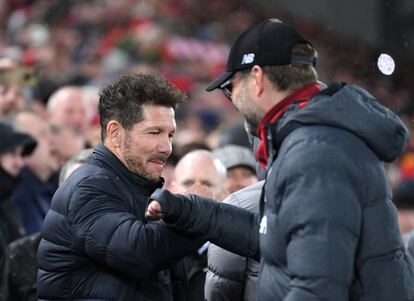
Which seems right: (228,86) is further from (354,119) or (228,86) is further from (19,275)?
(19,275)

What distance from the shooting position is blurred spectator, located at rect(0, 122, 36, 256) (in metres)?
6.22

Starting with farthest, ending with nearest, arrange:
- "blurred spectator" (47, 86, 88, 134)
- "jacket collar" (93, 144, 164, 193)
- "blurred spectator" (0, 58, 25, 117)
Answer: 1. "blurred spectator" (47, 86, 88, 134)
2. "blurred spectator" (0, 58, 25, 117)
3. "jacket collar" (93, 144, 164, 193)

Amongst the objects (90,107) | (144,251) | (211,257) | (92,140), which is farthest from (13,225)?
(90,107)

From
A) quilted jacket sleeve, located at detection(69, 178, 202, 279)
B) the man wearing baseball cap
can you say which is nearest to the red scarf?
the man wearing baseball cap

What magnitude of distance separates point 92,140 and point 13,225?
128 centimetres

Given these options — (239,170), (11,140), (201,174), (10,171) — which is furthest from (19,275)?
(239,170)

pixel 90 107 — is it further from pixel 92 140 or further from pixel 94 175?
pixel 94 175

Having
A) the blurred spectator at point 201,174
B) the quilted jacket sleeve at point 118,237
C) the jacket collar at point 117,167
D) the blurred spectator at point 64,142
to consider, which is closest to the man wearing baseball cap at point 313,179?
the quilted jacket sleeve at point 118,237

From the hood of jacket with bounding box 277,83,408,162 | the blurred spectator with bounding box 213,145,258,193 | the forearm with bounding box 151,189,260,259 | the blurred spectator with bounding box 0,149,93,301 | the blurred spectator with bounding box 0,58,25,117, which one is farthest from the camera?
the blurred spectator with bounding box 0,58,25,117

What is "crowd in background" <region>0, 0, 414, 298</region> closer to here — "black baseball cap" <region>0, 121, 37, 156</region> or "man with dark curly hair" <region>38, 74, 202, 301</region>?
"black baseball cap" <region>0, 121, 37, 156</region>

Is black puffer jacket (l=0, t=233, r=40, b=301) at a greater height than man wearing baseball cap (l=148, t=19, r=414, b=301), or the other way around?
man wearing baseball cap (l=148, t=19, r=414, b=301)

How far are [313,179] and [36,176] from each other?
4.03 m

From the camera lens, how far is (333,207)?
10.5 feet

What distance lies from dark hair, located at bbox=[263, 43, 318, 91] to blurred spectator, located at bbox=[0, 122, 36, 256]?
2.97 metres
